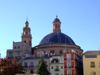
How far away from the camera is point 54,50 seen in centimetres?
9794

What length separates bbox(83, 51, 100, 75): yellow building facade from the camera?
2830 inches

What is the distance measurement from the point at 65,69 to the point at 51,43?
24582 mm

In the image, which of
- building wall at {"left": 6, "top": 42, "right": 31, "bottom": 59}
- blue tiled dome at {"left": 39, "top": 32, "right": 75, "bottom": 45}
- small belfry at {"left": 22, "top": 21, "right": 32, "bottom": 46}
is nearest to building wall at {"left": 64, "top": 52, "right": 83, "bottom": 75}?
building wall at {"left": 6, "top": 42, "right": 31, "bottom": 59}

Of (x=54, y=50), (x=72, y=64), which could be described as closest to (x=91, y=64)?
(x=72, y=64)

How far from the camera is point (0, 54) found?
62594 millimetres

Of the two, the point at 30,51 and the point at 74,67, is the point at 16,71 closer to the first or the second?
the point at 74,67

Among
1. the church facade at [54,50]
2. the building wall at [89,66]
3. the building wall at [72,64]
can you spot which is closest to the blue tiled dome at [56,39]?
the church facade at [54,50]

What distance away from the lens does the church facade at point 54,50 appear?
77.2 m

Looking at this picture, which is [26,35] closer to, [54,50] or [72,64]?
[54,50]

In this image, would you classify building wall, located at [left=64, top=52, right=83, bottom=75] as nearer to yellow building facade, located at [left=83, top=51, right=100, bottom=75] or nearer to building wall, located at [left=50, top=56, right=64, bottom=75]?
building wall, located at [left=50, top=56, right=64, bottom=75]

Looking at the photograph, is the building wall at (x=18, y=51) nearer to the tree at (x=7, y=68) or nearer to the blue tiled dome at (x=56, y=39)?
the blue tiled dome at (x=56, y=39)

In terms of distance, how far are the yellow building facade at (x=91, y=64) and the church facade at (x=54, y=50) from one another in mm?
4008

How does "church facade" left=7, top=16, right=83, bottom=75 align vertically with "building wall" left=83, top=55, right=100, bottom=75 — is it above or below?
above

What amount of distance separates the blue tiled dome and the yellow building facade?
2828 cm
